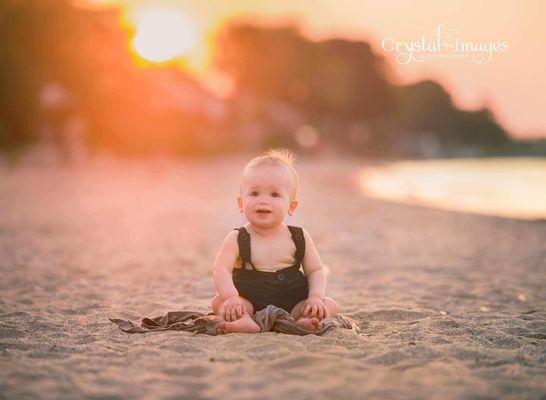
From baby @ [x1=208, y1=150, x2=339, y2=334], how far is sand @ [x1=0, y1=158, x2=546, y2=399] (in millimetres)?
264

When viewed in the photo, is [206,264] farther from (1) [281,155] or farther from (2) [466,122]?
(2) [466,122]

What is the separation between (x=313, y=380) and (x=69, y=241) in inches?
249

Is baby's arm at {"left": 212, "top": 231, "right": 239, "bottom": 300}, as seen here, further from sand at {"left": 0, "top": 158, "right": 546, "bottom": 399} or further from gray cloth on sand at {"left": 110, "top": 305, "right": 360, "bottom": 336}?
sand at {"left": 0, "top": 158, "right": 546, "bottom": 399}

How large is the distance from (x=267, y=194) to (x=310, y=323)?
879 millimetres

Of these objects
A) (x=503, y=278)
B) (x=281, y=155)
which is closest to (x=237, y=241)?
(x=281, y=155)

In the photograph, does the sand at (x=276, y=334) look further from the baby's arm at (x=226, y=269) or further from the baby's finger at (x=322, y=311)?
the baby's arm at (x=226, y=269)

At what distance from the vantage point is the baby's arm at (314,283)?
3.76 meters

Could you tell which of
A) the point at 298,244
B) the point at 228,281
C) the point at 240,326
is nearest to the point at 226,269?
the point at 228,281

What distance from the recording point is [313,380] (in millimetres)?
2799

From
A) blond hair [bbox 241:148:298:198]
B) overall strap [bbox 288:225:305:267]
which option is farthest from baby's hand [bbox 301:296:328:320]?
blond hair [bbox 241:148:298:198]

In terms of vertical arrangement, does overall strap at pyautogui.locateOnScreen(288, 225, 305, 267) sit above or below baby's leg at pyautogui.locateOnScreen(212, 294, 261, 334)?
above

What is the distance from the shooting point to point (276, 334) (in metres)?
3.58

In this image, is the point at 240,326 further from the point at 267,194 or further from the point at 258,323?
the point at 267,194

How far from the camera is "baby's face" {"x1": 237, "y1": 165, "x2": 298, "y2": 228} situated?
3.76m
